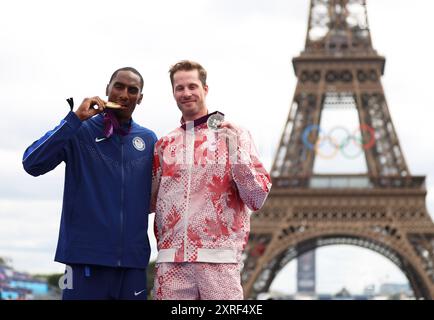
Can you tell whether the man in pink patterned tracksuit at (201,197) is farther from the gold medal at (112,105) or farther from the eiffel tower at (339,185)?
the eiffel tower at (339,185)

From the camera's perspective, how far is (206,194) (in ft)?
17.6

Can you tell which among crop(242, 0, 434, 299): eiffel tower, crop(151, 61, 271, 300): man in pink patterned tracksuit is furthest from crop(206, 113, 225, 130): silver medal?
crop(242, 0, 434, 299): eiffel tower

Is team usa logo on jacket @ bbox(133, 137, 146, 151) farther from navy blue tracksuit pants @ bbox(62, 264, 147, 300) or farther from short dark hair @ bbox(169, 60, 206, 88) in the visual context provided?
navy blue tracksuit pants @ bbox(62, 264, 147, 300)

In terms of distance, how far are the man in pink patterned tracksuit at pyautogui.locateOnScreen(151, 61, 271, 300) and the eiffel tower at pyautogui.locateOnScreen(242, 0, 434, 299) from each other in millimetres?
39026

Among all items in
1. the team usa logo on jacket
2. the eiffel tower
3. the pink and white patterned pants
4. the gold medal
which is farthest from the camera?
the eiffel tower

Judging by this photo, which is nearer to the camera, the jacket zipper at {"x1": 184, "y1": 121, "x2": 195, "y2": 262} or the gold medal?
the jacket zipper at {"x1": 184, "y1": 121, "x2": 195, "y2": 262}

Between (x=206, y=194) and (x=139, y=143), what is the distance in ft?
1.96

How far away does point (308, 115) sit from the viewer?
160ft

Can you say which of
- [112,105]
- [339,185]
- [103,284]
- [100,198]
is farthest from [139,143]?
[339,185]

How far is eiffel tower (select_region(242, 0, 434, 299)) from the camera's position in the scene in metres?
45.3

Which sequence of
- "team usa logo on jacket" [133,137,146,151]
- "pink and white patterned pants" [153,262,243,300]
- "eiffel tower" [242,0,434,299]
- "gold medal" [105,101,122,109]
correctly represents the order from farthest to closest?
1. "eiffel tower" [242,0,434,299]
2. "team usa logo on jacket" [133,137,146,151]
3. "gold medal" [105,101,122,109]
4. "pink and white patterned pants" [153,262,243,300]

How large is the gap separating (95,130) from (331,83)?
4411cm

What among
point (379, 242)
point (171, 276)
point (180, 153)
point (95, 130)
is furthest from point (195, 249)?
point (379, 242)

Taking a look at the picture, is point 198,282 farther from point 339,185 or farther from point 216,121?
point 339,185
